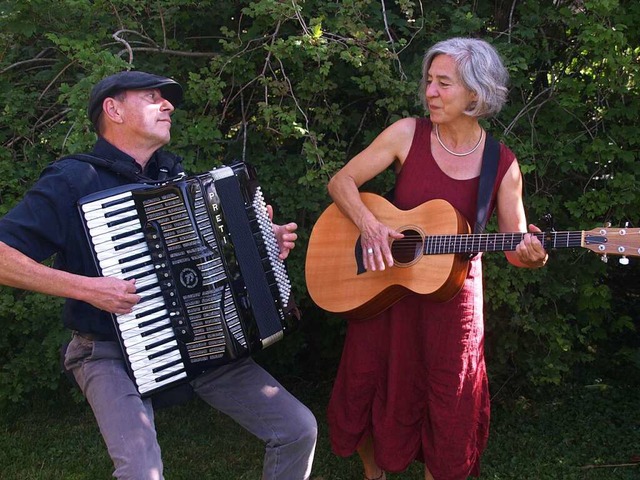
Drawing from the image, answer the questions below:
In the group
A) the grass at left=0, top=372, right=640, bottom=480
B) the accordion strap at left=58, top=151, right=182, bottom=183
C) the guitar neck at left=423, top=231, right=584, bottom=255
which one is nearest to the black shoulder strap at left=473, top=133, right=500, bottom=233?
the guitar neck at left=423, top=231, right=584, bottom=255

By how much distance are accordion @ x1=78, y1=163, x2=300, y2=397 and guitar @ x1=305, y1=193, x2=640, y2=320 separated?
0.48m

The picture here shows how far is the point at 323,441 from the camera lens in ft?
14.1

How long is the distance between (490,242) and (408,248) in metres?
0.35

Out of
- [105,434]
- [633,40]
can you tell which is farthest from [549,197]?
[105,434]

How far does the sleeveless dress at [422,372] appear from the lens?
126 inches

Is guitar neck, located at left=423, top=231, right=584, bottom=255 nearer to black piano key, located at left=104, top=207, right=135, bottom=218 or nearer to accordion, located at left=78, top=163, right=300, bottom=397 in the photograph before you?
accordion, located at left=78, top=163, right=300, bottom=397

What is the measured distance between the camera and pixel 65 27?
3.83 meters

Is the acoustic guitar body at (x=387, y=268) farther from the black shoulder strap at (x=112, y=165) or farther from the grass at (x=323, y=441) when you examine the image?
the grass at (x=323, y=441)

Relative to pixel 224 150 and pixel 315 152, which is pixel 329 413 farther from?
pixel 224 150

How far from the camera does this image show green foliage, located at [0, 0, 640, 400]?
12.2 ft

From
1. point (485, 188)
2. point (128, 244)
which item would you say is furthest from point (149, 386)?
point (485, 188)

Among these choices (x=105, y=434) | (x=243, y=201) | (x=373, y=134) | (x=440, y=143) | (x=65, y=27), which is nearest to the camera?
(x=105, y=434)

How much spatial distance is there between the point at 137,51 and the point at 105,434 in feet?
7.00

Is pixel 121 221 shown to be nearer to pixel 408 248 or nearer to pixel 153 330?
pixel 153 330
